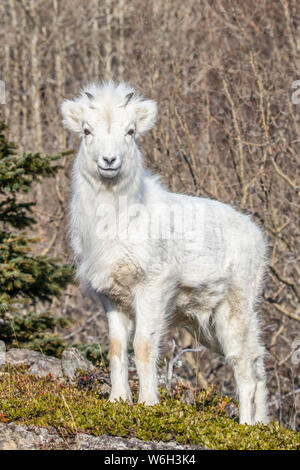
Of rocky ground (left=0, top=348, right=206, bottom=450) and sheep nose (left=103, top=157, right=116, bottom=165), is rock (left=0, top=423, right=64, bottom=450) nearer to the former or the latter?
rocky ground (left=0, top=348, right=206, bottom=450)

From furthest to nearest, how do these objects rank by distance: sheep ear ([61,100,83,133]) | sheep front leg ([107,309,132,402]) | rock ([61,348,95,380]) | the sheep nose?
rock ([61,348,95,380]) → sheep ear ([61,100,83,133]) → sheep front leg ([107,309,132,402]) → the sheep nose

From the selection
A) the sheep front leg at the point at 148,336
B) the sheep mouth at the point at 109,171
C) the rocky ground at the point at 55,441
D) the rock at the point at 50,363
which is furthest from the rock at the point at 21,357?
the sheep mouth at the point at 109,171

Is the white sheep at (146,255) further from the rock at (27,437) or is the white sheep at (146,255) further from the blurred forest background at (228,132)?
the blurred forest background at (228,132)

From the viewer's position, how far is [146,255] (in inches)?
242

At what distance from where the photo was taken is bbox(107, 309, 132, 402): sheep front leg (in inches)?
248

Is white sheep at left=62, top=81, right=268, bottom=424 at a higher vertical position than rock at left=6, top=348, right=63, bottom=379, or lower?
higher

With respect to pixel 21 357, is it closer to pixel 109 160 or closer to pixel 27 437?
pixel 27 437

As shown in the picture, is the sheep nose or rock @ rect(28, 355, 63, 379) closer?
the sheep nose

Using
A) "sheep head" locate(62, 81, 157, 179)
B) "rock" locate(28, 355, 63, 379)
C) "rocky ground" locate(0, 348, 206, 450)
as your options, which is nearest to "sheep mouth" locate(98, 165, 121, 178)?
"sheep head" locate(62, 81, 157, 179)

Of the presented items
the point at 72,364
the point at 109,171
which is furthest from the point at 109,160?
the point at 72,364

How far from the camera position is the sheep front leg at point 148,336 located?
6137 mm

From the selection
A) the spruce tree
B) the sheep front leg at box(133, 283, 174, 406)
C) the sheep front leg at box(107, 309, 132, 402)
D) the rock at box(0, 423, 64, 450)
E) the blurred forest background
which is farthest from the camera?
the blurred forest background

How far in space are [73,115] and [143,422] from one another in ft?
9.71

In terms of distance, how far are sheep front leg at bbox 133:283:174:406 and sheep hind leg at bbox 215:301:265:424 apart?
3.46 feet
